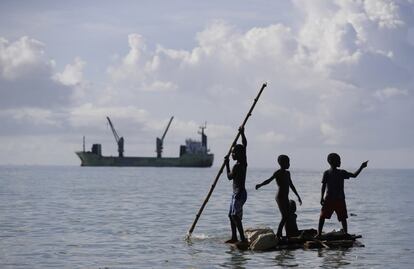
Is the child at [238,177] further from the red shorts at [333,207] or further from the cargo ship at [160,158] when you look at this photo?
the cargo ship at [160,158]

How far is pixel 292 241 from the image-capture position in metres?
16.6

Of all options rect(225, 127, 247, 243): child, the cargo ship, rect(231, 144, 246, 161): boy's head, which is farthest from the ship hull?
rect(231, 144, 246, 161): boy's head

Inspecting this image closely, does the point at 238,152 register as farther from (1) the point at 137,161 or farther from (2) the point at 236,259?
(1) the point at 137,161

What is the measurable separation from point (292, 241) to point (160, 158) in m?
160

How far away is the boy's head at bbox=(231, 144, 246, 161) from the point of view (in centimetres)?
1562

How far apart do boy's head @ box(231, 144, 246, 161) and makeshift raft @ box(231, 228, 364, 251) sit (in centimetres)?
203

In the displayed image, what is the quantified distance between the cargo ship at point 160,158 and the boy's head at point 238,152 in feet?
475

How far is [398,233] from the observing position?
22.3m

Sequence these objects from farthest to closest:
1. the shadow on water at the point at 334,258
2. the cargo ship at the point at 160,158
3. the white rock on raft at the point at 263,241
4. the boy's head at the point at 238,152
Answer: the cargo ship at the point at 160,158, the white rock on raft at the point at 263,241, the boy's head at the point at 238,152, the shadow on water at the point at 334,258

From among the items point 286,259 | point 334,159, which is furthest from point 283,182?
Answer: point 286,259

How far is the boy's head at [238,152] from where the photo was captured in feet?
51.3

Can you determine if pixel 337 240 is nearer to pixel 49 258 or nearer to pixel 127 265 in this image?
pixel 127 265

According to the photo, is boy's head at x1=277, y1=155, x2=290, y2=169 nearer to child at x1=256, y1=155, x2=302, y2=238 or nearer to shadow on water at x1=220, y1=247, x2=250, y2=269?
child at x1=256, y1=155, x2=302, y2=238

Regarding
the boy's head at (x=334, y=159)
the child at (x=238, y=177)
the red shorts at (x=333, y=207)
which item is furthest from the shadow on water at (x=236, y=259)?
the boy's head at (x=334, y=159)
